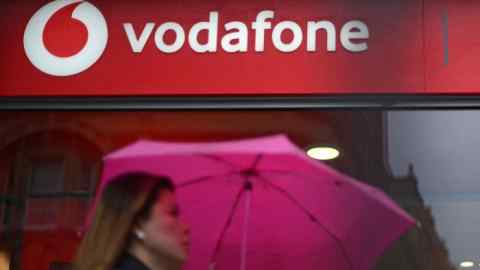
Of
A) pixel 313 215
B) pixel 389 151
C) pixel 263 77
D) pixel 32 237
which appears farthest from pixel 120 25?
pixel 313 215

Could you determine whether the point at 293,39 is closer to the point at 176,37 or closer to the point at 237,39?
the point at 237,39

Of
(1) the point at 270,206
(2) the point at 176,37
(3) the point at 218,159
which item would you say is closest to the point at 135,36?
(2) the point at 176,37

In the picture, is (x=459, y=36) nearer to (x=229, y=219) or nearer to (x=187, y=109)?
(x=187, y=109)

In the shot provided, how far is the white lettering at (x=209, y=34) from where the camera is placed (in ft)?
18.8

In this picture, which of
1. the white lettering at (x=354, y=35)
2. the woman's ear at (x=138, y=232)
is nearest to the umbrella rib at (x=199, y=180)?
the woman's ear at (x=138, y=232)

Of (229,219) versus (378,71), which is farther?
(378,71)

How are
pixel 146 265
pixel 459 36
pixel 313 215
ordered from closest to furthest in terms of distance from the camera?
pixel 146 265, pixel 313 215, pixel 459 36

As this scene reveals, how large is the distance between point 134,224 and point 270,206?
133 centimetres

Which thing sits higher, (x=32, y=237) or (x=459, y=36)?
(x=459, y=36)

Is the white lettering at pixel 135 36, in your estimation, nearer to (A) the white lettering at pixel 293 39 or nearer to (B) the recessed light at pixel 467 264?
(A) the white lettering at pixel 293 39

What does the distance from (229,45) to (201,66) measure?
0.21 metres

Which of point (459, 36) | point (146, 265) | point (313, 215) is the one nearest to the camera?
point (146, 265)

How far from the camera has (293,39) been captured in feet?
18.7

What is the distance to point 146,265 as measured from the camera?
276 cm
